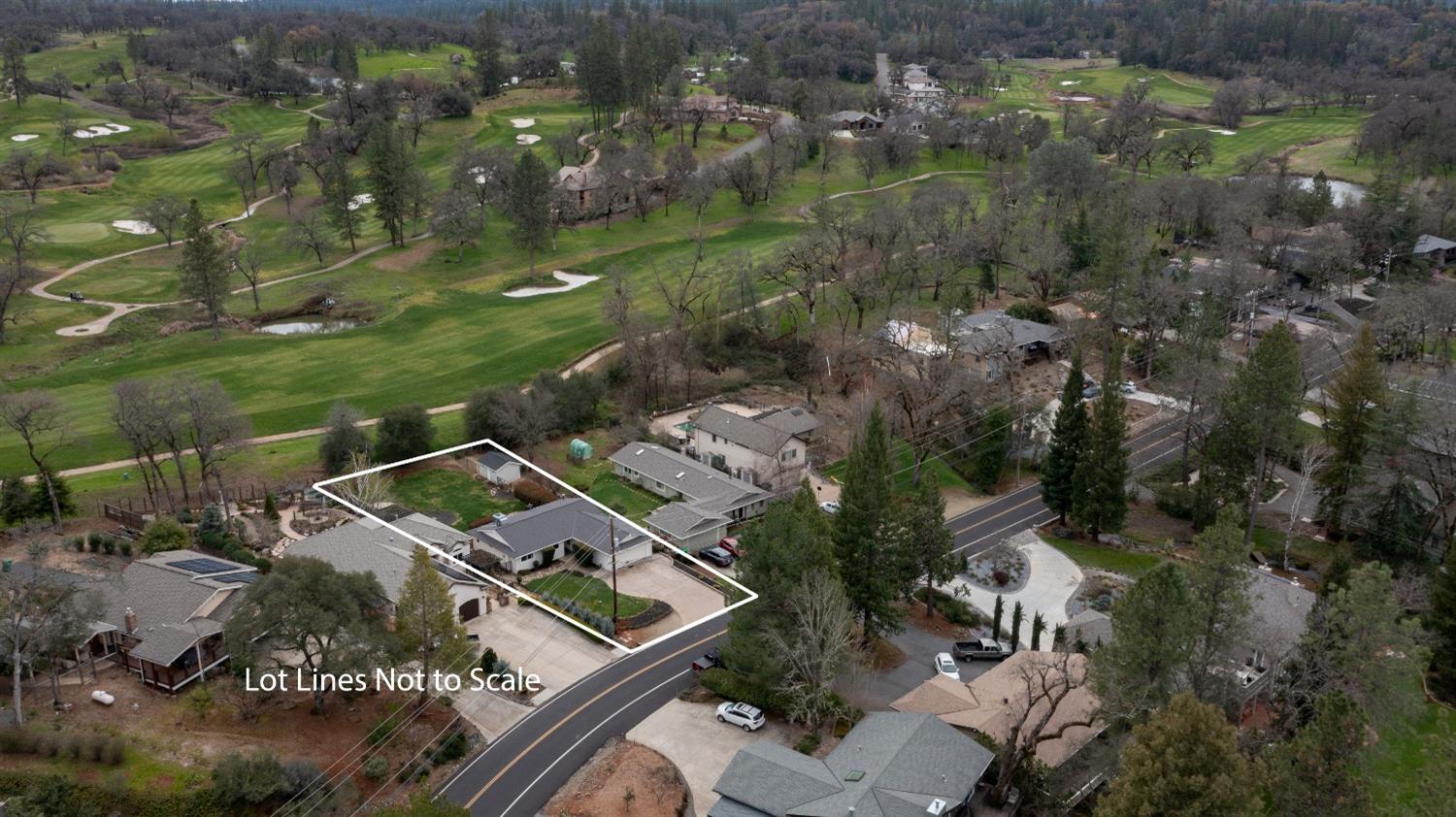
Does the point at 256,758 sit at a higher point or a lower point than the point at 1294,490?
higher

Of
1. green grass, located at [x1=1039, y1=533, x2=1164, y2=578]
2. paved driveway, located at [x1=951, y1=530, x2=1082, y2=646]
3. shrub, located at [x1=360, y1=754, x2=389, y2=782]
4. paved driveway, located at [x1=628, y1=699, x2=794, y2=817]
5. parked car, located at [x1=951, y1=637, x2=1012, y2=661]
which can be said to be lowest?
green grass, located at [x1=1039, y1=533, x2=1164, y2=578]

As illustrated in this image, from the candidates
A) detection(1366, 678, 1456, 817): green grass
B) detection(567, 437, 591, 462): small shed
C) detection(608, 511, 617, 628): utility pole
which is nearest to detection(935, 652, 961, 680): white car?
detection(608, 511, 617, 628): utility pole

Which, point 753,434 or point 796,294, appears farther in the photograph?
point 796,294

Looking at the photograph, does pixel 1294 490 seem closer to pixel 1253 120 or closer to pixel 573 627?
pixel 573 627

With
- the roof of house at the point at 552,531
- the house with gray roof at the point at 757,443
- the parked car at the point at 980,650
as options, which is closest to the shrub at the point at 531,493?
the roof of house at the point at 552,531

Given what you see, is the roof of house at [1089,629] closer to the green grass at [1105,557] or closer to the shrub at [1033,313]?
the green grass at [1105,557]

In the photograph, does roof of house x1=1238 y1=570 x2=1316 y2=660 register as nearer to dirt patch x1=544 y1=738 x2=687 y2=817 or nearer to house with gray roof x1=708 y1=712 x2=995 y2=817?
house with gray roof x1=708 y1=712 x2=995 y2=817

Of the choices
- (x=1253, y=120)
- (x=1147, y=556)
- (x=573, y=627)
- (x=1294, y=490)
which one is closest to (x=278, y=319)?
(x=573, y=627)
